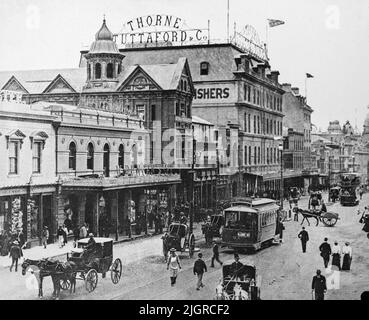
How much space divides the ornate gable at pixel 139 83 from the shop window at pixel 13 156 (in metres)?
18.3

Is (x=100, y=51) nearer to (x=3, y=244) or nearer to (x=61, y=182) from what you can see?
(x=61, y=182)

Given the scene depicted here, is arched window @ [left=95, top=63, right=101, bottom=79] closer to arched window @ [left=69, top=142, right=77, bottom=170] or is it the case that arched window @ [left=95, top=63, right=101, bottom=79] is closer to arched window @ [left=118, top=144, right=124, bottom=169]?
arched window @ [left=118, top=144, right=124, bottom=169]

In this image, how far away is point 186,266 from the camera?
25438mm

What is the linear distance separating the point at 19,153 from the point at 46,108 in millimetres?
4101

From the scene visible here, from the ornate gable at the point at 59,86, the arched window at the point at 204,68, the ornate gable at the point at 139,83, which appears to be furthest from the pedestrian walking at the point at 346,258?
the arched window at the point at 204,68

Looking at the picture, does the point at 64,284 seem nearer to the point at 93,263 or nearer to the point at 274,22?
the point at 93,263

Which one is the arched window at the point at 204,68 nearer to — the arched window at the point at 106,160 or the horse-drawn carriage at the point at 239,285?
the arched window at the point at 106,160

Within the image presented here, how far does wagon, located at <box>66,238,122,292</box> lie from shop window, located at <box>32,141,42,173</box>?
6.97 meters

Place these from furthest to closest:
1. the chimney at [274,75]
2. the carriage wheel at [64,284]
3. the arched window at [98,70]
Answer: the chimney at [274,75], the arched window at [98,70], the carriage wheel at [64,284]

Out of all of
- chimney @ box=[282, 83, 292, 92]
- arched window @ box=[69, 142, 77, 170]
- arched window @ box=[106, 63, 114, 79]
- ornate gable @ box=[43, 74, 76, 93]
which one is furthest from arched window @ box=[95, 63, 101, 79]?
chimney @ box=[282, 83, 292, 92]

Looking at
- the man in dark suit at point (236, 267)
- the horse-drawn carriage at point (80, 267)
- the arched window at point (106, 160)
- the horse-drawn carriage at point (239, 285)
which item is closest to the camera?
the horse-drawn carriage at point (239, 285)

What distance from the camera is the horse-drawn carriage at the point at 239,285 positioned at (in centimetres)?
1856

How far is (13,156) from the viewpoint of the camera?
85.9 ft
